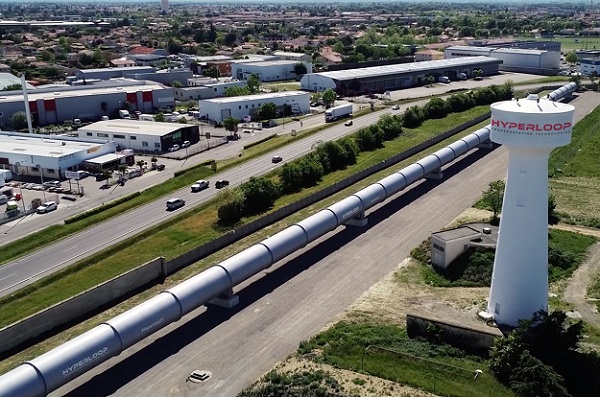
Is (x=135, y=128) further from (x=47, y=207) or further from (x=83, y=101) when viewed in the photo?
(x=47, y=207)

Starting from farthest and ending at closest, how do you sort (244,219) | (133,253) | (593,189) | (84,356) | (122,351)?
(593,189) < (244,219) < (133,253) < (122,351) < (84,356)

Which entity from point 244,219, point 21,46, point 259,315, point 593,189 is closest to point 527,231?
point 259,315

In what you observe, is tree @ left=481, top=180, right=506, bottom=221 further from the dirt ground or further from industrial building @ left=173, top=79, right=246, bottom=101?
industrial building @ left=173, top=79, right=246, bottom=101

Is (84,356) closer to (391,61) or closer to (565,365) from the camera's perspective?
(565,365)

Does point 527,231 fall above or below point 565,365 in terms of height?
above

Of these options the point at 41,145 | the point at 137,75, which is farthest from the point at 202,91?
the point at 41,145

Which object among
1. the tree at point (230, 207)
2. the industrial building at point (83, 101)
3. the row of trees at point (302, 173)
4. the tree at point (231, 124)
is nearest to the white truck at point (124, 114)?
the industrial building at point (83, 101)

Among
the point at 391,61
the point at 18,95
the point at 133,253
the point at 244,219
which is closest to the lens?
the point at 133,253

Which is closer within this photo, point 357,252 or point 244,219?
point 357,252

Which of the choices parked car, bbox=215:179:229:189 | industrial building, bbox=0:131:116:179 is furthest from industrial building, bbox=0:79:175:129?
parked car, bbox=215:179:229:189
